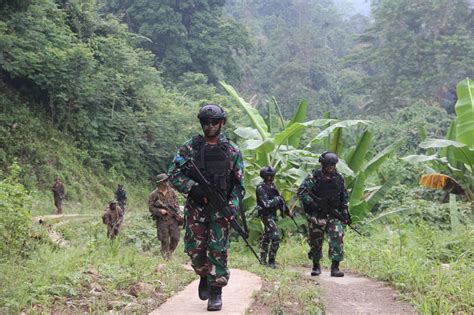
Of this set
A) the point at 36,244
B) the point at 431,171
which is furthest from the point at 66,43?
the point at 36,244

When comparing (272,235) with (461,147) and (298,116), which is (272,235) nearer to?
(461,147)

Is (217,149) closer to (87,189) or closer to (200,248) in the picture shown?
(200,248)

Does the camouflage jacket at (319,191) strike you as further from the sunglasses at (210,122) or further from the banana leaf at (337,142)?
the banana leaf at (337,142)

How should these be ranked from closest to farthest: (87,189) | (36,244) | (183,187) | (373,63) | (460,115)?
(183,187)
(36,244)
(460,115)
(87,189)
(373,63)

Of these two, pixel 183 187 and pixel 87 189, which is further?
pixel 87 189

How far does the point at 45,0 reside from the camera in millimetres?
20438

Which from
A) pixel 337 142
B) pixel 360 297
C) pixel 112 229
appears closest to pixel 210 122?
pixel 360 297

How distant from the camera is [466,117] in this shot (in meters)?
10.7

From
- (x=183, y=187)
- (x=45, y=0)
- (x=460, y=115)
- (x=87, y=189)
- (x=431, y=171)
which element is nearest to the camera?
(x=183, y=187)

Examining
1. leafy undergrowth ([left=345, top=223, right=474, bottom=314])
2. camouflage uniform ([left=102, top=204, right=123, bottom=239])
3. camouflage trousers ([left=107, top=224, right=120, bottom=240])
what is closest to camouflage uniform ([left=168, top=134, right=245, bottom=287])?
leafy undergrowth ([left=345, top=223, right=474, bottom=314])

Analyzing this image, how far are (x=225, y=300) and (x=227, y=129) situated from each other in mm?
22525

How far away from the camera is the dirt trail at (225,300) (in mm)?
4660

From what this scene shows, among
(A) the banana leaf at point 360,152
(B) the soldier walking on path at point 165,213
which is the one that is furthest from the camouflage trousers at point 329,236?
(A) the banana leaf at point 360,152

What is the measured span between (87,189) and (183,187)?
713 inches
